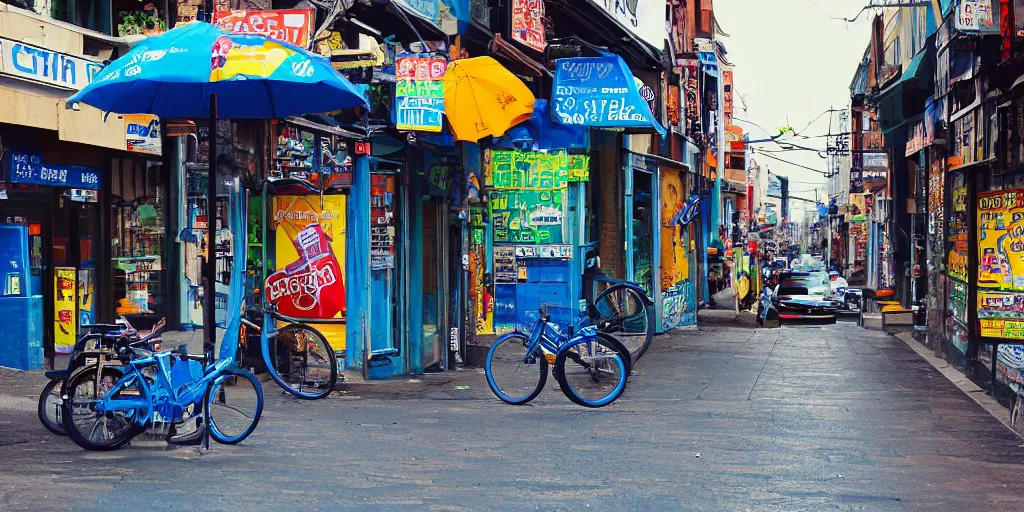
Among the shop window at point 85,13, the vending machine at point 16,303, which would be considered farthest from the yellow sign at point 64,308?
the shop window at point 85,13

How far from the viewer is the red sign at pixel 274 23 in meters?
11.7

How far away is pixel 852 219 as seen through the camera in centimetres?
7019

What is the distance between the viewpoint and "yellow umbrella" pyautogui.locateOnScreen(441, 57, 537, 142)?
16.3 m

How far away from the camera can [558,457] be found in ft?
28.5

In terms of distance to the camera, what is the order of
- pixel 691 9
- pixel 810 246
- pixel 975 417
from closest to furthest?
pixel 975 417 < pixel 691 9 < pixel 810 246

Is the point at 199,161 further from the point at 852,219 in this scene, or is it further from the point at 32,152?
the point at 852,219

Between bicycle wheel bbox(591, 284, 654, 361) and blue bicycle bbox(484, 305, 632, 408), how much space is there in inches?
53.5

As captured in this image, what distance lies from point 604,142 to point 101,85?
16.9m

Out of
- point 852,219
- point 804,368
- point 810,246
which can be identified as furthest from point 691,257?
point 810,246

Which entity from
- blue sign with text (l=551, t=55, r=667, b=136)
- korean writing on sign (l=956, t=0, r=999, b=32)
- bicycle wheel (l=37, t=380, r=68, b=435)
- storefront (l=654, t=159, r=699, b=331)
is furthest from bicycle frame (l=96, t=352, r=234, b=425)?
storefront (l=654, t=159, r=699, b=331)

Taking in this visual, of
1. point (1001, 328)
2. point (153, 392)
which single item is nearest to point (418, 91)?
point (153, 392)

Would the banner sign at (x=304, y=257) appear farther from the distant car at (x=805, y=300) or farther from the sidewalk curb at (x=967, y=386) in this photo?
the distant car at (x=805, y=300)

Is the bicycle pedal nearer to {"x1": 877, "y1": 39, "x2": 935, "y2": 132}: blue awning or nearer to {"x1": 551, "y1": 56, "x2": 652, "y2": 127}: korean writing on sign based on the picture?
{"x1": 551, "y1": 56, "x2": 652, "y2": 127}: korean writing on sign

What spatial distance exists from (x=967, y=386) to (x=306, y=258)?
8664mm
